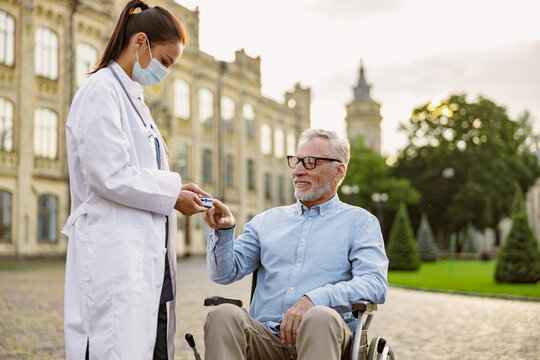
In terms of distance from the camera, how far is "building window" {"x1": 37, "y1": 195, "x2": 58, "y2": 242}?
2795cm

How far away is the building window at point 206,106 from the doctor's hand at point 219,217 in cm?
3568

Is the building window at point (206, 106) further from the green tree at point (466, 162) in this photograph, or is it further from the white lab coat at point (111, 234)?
the white lab coat at point (111, 234)

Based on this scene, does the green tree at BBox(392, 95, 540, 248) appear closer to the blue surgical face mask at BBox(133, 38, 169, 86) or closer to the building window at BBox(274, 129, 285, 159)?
the building window at BBox(274, 129, 285, 159)

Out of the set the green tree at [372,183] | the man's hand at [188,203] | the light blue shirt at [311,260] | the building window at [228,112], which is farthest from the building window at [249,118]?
the man's hand at [188,203]

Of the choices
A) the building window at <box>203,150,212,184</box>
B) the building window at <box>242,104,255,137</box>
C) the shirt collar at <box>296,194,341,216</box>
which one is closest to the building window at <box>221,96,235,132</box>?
the building window at <box>242,104,255,137</box>

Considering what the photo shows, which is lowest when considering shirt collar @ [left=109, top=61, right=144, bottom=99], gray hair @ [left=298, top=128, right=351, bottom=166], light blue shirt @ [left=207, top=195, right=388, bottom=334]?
light blue shirt @ [left=207, top=195, right=388, bottom=334]

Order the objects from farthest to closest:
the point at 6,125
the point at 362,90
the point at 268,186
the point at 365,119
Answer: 1. the point at 362,90
2. the point at 365,119
3. the point at 268,186
4. the point at 6,125

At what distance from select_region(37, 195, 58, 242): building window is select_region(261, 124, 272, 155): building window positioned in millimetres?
19087

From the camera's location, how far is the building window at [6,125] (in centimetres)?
2683

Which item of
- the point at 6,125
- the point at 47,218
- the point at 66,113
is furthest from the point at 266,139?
the point at 6,125

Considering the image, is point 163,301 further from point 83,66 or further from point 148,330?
point 83,66

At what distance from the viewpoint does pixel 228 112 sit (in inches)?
1640

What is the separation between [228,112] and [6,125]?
54.9 feet

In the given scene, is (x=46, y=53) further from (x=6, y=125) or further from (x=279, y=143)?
(x=279, y=143)
